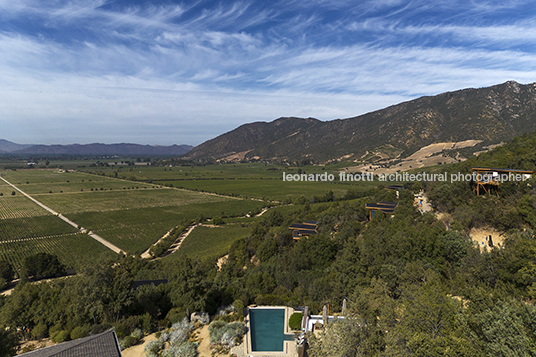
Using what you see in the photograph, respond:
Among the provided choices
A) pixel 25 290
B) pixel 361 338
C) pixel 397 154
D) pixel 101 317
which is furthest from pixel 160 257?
pixel 397 154

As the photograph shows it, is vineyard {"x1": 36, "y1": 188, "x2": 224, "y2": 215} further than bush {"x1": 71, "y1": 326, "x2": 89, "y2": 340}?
Yes

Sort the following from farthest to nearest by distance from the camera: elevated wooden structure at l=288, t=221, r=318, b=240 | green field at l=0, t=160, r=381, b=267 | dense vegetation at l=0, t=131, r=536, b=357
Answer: green field at l=0, t=160, r=381, b=267
elevated wooden structure at l=288, t=221, r=318, b=240
dense vegetation at l=0, t=131, r=536, b=357

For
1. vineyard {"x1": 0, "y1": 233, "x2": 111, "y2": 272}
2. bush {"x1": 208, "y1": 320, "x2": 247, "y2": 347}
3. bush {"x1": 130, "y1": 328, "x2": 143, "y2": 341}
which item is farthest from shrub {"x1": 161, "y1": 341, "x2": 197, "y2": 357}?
vineyard {"x1": 0, "y1": 233, "x2": 111, "y2": 272}

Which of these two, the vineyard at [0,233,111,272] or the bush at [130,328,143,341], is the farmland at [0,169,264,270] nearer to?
the vineyard at [0,233,111,272]

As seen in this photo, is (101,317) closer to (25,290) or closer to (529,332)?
(25,290)

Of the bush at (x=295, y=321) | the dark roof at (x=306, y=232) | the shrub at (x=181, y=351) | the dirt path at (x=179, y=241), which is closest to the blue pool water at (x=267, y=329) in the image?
the bush at (x=295, y=321)
